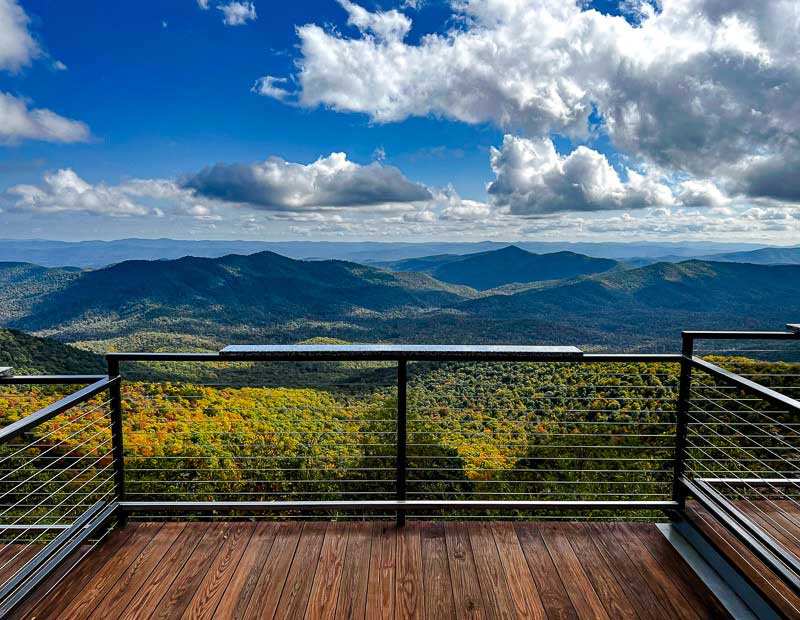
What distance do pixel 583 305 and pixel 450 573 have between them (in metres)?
93.9

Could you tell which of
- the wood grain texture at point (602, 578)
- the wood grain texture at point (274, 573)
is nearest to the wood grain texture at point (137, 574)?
the wood grain texture at point (274, 573)

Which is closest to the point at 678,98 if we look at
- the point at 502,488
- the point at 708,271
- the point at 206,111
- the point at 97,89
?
the point at 502,488

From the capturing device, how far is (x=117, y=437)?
235 centimetres

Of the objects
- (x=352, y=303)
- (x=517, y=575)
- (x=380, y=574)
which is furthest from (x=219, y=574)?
(x=352, y=303)

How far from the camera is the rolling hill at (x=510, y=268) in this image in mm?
166950

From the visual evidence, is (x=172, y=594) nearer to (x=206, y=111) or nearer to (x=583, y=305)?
(x=206, y=111)

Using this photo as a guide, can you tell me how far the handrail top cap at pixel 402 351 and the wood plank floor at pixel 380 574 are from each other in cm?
96

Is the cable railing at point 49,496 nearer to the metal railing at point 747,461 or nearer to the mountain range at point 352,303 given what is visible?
the metal railing at point 747,461

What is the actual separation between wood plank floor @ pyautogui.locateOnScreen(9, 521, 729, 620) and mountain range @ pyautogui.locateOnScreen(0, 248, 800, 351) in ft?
156

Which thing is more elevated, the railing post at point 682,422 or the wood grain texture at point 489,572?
the railing post at point 682,422

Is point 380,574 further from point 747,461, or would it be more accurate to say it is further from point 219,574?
point 747,461

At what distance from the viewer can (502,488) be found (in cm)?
930

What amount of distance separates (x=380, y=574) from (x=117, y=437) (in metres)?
1.52

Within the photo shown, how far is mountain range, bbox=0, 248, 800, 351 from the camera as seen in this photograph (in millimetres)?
61688
